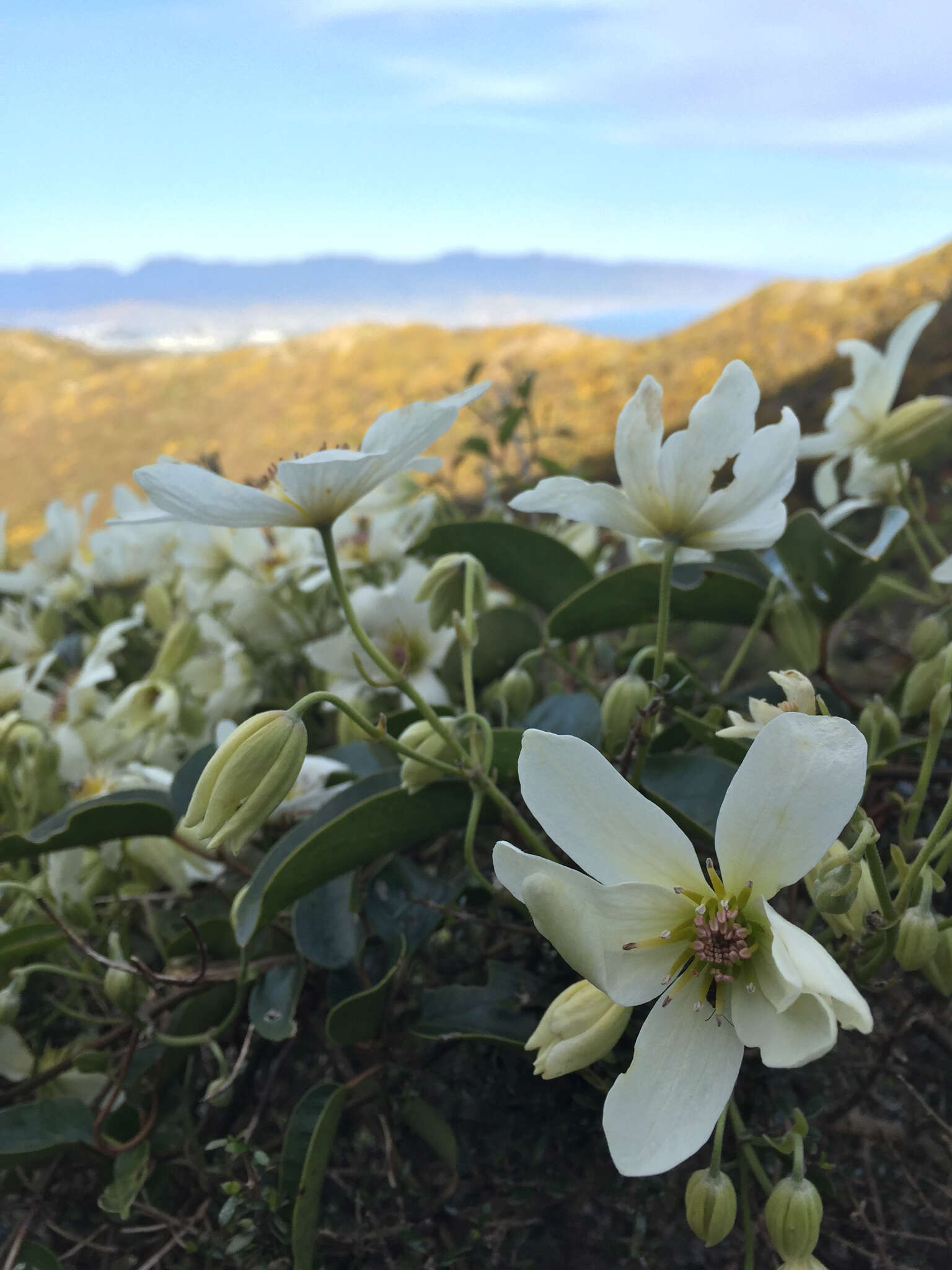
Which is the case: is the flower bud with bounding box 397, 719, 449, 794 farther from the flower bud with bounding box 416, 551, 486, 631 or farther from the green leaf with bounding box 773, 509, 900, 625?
the green leaf with bounding box 773, 509, 900, 625

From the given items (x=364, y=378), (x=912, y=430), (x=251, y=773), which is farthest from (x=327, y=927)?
(x=364, y=378)

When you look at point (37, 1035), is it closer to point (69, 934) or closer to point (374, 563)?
point (69, 934)

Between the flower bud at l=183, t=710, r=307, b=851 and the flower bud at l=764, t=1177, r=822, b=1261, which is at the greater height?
the flower bud at l=183, t=710, r=307, b=851

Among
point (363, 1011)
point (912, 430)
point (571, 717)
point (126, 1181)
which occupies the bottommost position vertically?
point (126, 1181)

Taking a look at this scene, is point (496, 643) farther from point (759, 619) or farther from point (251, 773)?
point (251, 773)

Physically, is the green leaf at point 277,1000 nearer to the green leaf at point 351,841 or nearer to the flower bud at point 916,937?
the green leaf at point 351,841

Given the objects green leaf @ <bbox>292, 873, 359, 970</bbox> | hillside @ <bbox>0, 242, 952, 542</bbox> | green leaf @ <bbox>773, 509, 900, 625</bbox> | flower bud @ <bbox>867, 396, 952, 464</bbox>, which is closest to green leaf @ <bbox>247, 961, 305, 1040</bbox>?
green leaf @ <bbox>292, 873, 359, 970</bbox>

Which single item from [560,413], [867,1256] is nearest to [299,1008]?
[867,1256]
